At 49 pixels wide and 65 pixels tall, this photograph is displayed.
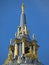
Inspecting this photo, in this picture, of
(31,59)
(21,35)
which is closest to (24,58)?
(31,59)

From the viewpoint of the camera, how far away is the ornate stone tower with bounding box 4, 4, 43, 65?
2532 inches

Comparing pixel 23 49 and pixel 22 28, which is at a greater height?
pixel 22 28

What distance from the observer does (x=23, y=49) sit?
6556 centimetres

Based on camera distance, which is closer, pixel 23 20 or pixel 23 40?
pixel 23 40

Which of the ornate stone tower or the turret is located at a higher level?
the turret

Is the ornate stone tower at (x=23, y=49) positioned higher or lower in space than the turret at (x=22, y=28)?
lower

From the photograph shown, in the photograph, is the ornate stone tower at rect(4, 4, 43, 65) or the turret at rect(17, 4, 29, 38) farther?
the turret at rect(17, 4, 29, 38)

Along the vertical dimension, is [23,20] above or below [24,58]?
above

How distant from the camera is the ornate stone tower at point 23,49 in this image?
6431 centimetres

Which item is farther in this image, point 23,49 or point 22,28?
point 22,28

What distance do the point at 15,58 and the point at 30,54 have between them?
2927 millimetres

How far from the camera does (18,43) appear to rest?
220 ft

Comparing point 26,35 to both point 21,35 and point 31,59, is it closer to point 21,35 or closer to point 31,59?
point 21,35

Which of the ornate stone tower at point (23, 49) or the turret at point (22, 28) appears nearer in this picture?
the ornate stone tower at point (23, 49)
